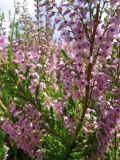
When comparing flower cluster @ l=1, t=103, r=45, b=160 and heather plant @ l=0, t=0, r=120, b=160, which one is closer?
heather plant @ l=0, t=0, r=120, b=160

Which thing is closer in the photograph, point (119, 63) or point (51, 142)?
point (119, 63)

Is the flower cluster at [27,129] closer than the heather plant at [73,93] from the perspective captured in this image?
No

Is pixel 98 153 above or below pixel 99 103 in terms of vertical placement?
below

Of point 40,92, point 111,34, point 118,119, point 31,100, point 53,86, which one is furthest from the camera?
point 53,86

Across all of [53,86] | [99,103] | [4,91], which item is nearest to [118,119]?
[99,103]

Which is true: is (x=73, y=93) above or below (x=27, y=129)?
above

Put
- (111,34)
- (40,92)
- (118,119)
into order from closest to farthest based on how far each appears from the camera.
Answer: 1. (111,34)
2. (118,119)
3. (40,92)

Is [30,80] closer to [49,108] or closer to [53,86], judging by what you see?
[49,108]

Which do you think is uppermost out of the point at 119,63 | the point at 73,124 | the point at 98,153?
the point at 119,63
